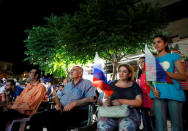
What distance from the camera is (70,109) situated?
10.7 ft

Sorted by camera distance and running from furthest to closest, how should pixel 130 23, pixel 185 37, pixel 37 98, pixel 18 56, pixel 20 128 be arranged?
pixel 18 56
pixel 185 37
pixel 130 23
pixel 37 98
pixel 20 128

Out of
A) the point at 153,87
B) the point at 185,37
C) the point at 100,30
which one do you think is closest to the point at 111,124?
the point at 153,87

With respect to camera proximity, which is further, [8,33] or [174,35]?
[8,33]

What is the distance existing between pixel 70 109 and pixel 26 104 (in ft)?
3.57

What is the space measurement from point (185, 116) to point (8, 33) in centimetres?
3206

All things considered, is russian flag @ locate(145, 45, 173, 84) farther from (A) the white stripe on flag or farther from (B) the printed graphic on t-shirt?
(B) the printed graphic on t-shirt

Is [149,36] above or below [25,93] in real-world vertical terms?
above

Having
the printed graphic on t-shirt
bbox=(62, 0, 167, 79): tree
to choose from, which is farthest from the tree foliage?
the printed graphic on t-shirt

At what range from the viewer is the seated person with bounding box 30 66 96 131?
303 cm

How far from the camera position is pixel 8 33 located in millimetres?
29531

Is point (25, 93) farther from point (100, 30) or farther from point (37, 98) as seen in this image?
point (100, 30)

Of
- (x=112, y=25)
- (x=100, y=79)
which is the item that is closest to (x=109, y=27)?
(x=112, y=25)

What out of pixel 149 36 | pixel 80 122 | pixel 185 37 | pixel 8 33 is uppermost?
pixel 8 33

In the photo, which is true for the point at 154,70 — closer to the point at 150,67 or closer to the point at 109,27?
the point at 150,67
